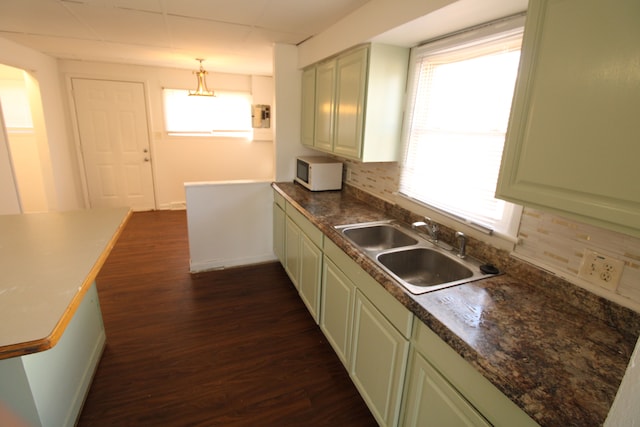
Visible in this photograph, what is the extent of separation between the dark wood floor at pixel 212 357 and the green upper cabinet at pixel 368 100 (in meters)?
1.41

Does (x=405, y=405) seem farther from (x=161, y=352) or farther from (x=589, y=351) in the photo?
(x=161, y=352)

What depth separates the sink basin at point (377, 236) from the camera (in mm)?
2035

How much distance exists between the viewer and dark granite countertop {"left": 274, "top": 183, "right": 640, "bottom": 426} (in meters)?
0.80

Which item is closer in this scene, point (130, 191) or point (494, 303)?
point (494, 303)

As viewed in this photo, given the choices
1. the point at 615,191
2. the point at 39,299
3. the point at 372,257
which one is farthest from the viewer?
the point at 372,257

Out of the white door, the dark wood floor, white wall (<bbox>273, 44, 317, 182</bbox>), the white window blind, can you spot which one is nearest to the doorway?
the white door

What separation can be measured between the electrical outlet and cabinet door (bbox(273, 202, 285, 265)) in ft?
7.48

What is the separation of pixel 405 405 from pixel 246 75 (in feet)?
16.8

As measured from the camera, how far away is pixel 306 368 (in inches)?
78.7

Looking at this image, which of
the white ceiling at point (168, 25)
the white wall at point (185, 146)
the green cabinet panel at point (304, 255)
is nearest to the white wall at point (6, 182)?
the white ceiling at point (168, 25)

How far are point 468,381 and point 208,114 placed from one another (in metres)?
5.16

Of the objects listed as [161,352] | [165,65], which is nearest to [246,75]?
[165,65]

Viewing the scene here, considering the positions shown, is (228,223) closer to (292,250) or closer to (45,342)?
(292,250)

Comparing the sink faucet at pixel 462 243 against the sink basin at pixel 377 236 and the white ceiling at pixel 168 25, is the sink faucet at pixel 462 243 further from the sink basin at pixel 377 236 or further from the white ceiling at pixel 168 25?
the white ceiling at pixel 168 25
